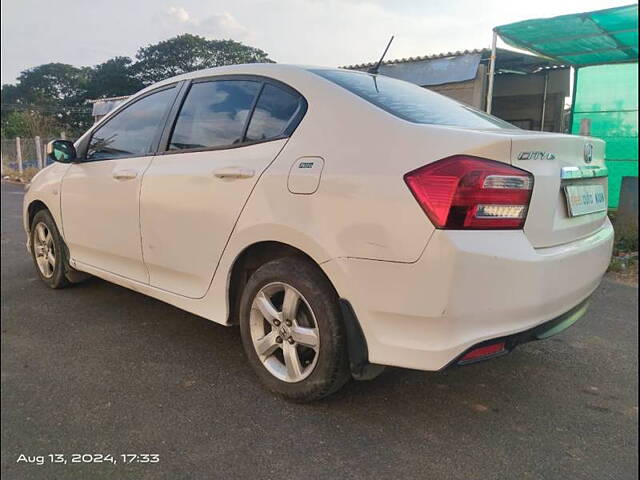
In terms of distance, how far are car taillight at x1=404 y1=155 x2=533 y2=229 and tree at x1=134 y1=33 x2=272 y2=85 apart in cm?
127

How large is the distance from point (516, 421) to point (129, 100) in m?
2.91

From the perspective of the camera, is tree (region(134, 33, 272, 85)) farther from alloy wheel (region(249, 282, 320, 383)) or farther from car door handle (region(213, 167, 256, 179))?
alloy wheel (region(249, 282, 320, 383))

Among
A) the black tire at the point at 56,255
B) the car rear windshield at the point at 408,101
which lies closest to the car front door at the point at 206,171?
the car rear windshield at the point at 408,101

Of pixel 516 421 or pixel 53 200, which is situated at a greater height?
pixel 53 200

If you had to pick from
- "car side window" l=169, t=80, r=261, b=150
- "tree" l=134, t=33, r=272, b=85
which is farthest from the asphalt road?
"tree" l=134, t=33, r=272, b=85

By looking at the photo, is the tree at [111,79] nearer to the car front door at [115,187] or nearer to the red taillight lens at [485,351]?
the car front door at [115,187]

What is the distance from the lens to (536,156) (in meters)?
1.89

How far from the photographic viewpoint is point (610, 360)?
2910 millimetres

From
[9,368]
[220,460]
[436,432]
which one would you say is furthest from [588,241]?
[9,368]

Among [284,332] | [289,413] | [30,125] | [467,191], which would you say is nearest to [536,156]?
[467,191]

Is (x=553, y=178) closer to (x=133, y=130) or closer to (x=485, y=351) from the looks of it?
(x=485, y=351)

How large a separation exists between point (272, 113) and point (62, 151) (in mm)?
1863

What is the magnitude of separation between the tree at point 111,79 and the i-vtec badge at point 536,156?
6.71ft

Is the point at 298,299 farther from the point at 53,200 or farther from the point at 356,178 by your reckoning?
the point at 53,200
